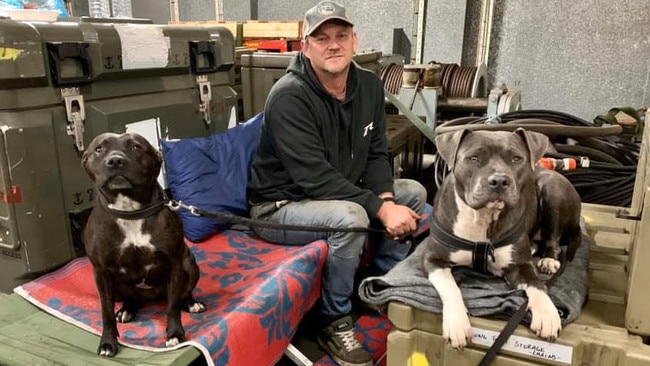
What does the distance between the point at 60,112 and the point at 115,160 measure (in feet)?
2.06

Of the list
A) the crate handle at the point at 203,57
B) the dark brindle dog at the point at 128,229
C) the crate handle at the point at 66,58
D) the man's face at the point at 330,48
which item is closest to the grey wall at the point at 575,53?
the man's face at the point at 330,48

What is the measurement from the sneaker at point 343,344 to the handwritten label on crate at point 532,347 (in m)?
0.67

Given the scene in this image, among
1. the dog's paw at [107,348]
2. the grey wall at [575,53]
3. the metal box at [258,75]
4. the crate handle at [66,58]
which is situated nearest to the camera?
the dog's paw at [107,348]

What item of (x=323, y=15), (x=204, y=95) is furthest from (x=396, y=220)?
(x=204, y=95)

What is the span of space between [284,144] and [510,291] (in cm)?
111

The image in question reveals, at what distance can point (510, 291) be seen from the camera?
1610mm

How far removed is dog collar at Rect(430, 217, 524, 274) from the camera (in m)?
1.67

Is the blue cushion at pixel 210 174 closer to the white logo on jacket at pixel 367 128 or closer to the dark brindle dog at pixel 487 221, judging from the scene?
the white logo on jacket at pixel 367 128

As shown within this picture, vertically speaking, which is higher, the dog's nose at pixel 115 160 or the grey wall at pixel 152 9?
the grey wall at pixel 152 9

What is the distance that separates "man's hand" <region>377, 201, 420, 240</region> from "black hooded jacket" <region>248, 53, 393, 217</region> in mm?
39

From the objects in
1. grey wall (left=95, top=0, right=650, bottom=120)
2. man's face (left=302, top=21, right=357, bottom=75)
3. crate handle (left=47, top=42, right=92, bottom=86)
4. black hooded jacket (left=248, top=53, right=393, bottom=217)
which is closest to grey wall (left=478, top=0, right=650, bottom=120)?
grey wall (left=95, top=0, right=650, bottom=120)

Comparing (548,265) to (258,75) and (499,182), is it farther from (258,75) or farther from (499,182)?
(258,75)

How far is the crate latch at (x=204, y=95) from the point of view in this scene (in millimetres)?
2676

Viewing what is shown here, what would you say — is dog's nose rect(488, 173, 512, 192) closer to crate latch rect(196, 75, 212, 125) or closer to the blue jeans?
the blue jeans
